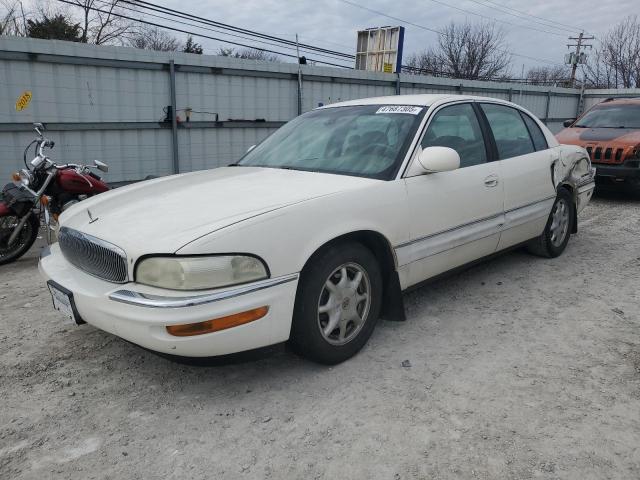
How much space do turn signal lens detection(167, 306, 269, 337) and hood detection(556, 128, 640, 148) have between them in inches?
303

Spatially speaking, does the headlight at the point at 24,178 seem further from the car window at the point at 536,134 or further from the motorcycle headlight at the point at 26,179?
the car window at the point at 536,134

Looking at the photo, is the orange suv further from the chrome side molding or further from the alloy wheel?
the chrome side molding

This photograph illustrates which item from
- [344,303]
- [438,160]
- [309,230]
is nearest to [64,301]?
[309,230]

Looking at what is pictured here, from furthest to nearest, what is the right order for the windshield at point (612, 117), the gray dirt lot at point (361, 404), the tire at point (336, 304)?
the windshield at point (612, 117) < the tire at point (336, 304) < the gray dirt lot at point (361, 404)

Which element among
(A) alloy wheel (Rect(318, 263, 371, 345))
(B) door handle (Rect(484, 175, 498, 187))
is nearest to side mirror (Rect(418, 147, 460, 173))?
(B) door handle (Rect(484, 175, 498, 187))

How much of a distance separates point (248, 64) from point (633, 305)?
7159 millimetres

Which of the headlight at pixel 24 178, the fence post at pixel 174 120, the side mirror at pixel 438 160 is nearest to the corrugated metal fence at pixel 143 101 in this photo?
the fence post at pixel 174 120

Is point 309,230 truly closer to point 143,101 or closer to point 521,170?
point 521,170

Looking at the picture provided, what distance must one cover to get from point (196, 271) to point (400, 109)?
2067 mm

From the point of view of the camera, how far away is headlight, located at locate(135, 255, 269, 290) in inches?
94.3

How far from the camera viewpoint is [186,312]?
7.71 ft

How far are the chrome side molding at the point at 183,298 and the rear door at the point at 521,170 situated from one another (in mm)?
2418

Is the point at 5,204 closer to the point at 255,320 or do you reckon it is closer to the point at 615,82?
the point at 255,320

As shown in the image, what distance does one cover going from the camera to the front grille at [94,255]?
258cm
